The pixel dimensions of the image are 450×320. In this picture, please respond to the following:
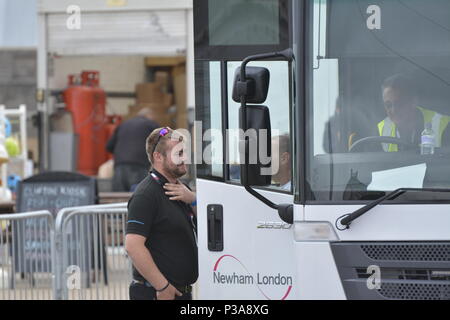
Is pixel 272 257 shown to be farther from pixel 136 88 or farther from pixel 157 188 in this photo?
pixel 136 88

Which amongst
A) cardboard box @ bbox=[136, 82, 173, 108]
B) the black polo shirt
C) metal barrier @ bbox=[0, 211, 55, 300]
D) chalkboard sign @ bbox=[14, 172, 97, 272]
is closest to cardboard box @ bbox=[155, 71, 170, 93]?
cardboard box @ bbox=[136, 82, 173, 108]

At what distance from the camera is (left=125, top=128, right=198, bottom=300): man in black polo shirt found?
18.5 ft

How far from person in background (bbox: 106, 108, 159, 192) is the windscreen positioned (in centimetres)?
813

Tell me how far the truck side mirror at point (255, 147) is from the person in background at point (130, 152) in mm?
7926

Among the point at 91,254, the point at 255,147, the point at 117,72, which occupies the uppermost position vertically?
the point at 117,72

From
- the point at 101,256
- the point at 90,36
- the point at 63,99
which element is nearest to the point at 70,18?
the point at 90,36

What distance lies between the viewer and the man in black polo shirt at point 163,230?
5641 mm

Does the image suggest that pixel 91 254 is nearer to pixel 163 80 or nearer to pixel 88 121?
pixel 88 121

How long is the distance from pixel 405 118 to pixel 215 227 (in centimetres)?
135

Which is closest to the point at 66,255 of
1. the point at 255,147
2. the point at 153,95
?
the point at 255,147

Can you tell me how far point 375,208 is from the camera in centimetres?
483

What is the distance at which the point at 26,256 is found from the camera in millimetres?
8094

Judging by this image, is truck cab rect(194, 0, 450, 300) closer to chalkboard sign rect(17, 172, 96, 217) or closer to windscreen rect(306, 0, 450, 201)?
windscreen rect(306, 0, 450, 201)
